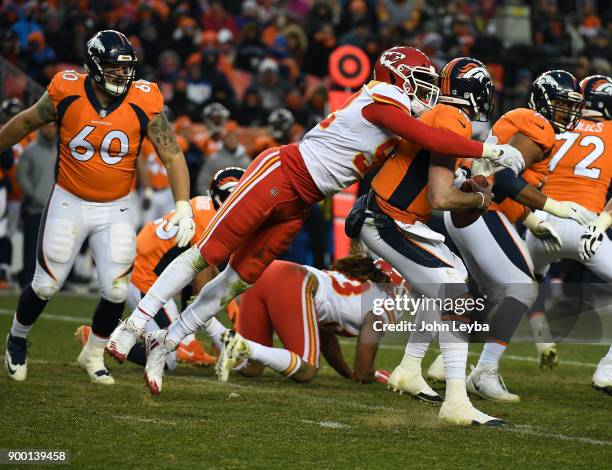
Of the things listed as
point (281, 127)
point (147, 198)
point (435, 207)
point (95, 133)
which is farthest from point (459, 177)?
point (147, 198)

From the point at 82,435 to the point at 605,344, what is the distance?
5449mm

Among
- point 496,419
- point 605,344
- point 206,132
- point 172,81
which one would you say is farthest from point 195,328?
point 172,81

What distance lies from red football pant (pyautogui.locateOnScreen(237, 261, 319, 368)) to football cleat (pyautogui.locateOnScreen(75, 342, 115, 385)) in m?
0.86

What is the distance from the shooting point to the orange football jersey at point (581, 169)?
23.3ft

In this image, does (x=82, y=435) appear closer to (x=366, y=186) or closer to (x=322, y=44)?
(x=366, y=186)

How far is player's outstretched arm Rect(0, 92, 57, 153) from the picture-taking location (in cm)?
629

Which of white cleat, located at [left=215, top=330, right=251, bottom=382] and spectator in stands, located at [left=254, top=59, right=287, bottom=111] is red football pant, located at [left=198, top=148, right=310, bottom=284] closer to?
white cleat, located at [left=215, top=330, right=251, bottom=382]

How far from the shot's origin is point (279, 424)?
5.28 m

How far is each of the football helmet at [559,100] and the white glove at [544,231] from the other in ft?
2.11

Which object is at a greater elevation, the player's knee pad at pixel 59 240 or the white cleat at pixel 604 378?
the player's knee pad at pixel 59 240

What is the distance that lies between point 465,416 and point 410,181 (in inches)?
47.6

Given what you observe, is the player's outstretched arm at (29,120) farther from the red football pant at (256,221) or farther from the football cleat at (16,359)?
the red football pant at (256,221)

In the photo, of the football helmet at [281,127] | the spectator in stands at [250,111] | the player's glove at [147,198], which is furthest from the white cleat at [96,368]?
the spectator in stands at [250,111]

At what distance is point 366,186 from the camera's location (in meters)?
10.9
